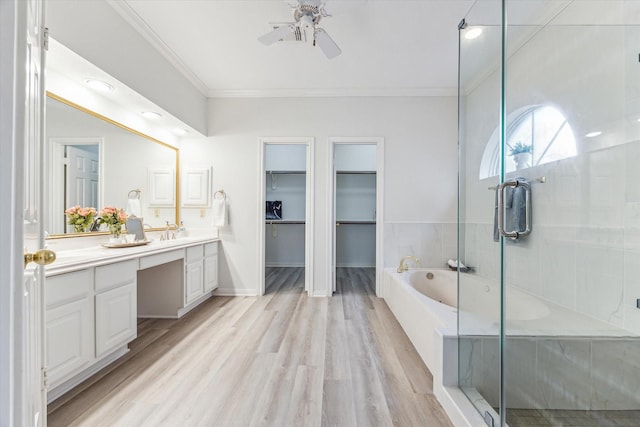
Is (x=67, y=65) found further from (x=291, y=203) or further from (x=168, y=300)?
(x=291, y=203)

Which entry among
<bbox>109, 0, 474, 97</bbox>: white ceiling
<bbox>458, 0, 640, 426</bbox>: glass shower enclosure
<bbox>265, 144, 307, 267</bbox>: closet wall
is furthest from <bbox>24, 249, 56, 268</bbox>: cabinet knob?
<bbox>265, 144, 307, 267</bbox>: closet wall

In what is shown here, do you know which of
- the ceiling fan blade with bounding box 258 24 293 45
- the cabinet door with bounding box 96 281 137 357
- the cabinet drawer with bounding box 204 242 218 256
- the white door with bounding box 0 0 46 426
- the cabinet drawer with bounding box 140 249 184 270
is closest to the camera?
the white door with bounding box 0 0 46 426

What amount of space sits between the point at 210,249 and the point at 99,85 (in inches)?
77.6

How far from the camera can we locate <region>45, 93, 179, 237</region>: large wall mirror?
201cm

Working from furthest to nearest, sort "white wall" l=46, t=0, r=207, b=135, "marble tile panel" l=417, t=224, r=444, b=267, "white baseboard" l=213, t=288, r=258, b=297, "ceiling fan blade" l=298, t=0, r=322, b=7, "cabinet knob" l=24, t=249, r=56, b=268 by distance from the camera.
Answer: "white baseboard" l=213, t=288, r=258, b=297, "marble tile panel" l=417, t=224, r=444, b=267, "ceiling fan blade" l=298, t=0, r=322, b=7, "white wall" l=46, t=0, r=207, b=135, "cabinet knob" l=24, t=249, r=56, b=268

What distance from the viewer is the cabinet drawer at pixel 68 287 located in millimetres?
1507

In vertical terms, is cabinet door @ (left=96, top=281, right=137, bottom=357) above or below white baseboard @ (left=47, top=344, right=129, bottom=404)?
above

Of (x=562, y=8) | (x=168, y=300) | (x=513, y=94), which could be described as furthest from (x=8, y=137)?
(x=562, y=8)

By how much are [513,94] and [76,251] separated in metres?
3.26

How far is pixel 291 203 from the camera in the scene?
5.75 metres

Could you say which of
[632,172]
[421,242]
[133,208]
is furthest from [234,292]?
[632,172]

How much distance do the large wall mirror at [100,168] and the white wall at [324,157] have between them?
18.7 inches

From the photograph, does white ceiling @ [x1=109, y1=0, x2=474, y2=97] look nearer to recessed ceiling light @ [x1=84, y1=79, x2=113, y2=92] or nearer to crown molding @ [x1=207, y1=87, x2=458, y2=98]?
crown molding @ [x1=207, y1=87, x2=458, y2=98]

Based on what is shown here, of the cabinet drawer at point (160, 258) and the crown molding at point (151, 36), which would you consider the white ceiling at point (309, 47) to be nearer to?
the crown molding at point (151, 36)
